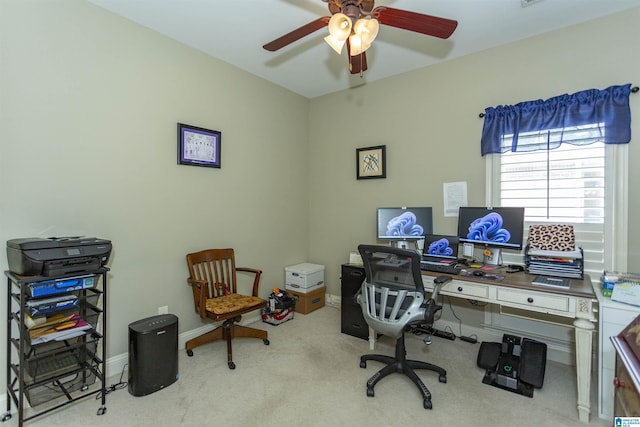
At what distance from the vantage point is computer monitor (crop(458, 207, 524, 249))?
101 inches

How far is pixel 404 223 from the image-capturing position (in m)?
3.20

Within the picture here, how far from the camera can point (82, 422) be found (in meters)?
1.88

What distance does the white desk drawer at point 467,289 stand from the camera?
7.48 ft

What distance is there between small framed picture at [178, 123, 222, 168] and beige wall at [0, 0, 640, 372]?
77 mm

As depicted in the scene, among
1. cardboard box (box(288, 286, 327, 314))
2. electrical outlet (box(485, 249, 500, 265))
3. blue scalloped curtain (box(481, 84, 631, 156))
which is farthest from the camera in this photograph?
cardboard box (box(288, 286, 327, 314))

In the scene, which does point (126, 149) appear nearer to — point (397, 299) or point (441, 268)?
point (397, 299)

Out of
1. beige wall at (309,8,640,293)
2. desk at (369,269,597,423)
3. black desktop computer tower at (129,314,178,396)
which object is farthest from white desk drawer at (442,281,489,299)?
black desktop computer tower at (129,314,178,396)

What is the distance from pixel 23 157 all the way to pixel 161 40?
1.42 m

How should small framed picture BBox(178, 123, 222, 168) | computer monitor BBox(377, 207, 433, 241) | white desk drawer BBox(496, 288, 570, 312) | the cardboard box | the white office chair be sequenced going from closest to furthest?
white desk drawer BBox(496, 288, 570, 312), the white office chair, small framed picture BBox(178, 123, 222, 168), computer monitor BBox(377, 207, 433, 241), the cardboard box

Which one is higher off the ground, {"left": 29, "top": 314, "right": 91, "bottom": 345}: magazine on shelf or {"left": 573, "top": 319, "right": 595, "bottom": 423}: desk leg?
{"left": 29, "top": 314, "right": 91, "bottom": 345}: magazine on shelf

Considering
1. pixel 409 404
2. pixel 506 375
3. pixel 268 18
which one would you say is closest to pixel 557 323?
pixel 506 375

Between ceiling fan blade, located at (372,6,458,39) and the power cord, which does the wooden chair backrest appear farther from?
ceiling fan blade, located at (372,6,458,39)

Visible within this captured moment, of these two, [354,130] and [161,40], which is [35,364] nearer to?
[161,40]

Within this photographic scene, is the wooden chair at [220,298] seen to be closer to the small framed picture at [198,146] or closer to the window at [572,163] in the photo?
the small framed picture at [198,146]
